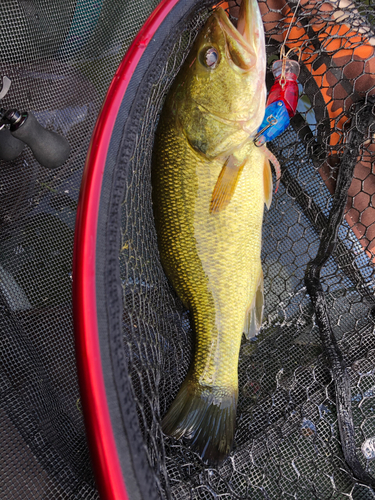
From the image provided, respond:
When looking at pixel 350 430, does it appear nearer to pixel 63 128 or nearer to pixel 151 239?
pixel 151 239

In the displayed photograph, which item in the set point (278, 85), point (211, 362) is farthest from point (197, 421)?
point (278, 85)

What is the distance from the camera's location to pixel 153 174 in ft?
5.34

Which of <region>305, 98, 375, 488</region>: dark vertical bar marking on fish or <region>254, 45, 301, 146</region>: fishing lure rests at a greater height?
<region>254, 45, 301, 146</region>: fishing lure

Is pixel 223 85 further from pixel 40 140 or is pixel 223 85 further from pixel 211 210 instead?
pixel 40 140

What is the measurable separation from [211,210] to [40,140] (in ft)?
2.41

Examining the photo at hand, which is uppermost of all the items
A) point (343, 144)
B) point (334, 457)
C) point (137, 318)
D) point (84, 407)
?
point (84, 407)

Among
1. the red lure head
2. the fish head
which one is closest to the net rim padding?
the fish head

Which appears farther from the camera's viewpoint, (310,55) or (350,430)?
(310,55)

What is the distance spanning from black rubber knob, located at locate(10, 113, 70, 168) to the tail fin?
1.12 m

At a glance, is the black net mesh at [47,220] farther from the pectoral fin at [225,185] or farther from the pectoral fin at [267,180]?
the pectoral fin at [267,180]

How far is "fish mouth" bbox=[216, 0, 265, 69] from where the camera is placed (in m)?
1.42

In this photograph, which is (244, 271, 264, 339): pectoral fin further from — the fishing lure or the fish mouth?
the fish mouth

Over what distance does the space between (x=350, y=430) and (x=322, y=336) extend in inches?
17.4

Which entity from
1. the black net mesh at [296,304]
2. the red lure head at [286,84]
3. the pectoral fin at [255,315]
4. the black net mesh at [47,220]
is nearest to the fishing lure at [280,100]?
the red lure head at [286,84]
